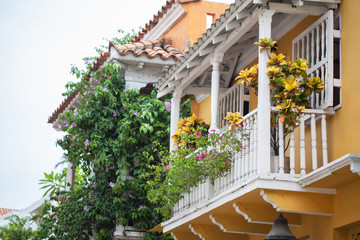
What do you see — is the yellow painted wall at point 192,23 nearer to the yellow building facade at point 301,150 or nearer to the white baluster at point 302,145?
the yellow building facade at point 301,150

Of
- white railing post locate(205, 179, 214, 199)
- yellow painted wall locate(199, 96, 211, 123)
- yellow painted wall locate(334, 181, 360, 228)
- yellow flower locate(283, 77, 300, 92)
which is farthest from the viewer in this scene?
yellow painted wall locate(199, 96, 211, 123)

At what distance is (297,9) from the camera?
8.91m

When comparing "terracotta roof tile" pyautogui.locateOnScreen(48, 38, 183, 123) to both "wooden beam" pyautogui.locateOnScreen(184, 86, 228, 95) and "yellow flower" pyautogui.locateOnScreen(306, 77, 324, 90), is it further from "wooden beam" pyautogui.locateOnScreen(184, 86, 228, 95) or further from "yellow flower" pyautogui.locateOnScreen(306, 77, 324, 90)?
"yellow flower" pyautogui.locateOnScreen(306, 77, 324, 90)

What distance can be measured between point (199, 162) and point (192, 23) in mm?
5729

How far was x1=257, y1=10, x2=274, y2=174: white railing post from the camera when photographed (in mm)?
8227

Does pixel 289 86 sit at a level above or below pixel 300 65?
below

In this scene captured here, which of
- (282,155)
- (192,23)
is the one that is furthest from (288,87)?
(192,23)

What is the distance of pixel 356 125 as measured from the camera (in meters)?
8.02

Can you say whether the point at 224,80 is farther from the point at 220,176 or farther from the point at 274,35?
the point at 220,176

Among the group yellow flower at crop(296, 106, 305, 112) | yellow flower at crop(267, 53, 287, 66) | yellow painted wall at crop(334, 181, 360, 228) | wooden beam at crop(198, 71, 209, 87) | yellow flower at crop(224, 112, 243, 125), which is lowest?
yellow painted wall at crop(334, 181, 360, 228)

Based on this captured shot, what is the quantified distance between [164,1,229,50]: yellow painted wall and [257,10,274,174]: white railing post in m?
6.12

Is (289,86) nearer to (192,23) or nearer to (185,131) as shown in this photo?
(185,131)

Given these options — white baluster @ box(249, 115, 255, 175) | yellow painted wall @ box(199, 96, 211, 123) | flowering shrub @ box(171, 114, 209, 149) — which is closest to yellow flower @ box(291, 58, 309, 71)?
white baluster @ box(249, 115, 255, 175)

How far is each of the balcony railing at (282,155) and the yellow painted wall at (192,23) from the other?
565 cm
